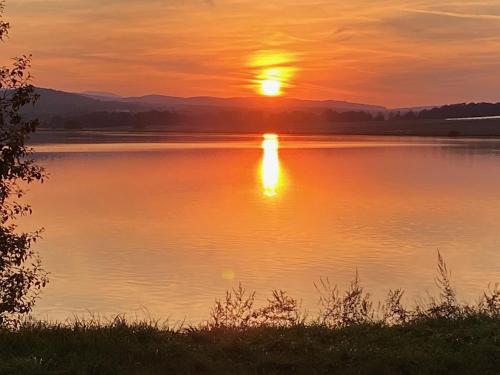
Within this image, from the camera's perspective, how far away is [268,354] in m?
6.75

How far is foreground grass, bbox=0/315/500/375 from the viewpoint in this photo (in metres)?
6.36

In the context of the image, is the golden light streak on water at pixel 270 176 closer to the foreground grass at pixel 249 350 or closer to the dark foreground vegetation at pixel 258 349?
the dark foreground vegetation at pixel 258 349

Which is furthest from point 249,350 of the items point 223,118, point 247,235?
point 223,118

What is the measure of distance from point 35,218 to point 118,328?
18404 millimetres

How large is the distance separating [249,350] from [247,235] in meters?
14.4

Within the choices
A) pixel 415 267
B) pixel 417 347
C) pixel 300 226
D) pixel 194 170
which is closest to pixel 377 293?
pixel 415 267

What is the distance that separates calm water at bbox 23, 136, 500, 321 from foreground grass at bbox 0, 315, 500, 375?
499 centimetres

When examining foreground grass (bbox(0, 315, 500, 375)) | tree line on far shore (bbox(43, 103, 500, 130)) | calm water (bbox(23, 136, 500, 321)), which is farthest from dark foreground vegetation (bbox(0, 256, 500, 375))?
tree line on far shore (bbox(43, 103, 500, 130))

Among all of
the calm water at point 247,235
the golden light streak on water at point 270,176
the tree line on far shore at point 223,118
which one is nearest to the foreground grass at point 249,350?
the calm water at point 247,235

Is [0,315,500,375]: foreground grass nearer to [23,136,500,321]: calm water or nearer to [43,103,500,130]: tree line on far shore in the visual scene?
[23,136,500,321]: calm water

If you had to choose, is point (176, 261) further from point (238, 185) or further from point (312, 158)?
point (312, 158)

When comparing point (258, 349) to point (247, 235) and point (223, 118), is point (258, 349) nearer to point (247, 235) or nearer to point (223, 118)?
point (247, 235)

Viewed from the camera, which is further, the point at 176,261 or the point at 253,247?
the point at 253,247

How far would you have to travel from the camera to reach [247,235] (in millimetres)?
21266
